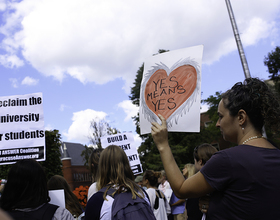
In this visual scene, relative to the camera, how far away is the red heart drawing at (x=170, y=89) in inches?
95.3

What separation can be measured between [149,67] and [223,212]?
158 centimetres

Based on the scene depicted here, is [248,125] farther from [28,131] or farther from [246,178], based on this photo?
[28,131]

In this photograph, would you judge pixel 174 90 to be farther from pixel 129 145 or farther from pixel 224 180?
pixel 129 145

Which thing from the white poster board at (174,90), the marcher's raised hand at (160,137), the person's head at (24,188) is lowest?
the person's head at (24,188)

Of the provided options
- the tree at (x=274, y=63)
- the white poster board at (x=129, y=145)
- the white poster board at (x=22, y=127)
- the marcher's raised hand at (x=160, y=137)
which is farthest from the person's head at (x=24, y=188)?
the tree at (x=274, y=63)

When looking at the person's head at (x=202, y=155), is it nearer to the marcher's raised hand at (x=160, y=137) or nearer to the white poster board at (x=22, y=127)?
the marcher's raised hand at (x=160, y=137)

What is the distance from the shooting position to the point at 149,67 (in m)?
2.69

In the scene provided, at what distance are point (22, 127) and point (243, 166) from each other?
3.87 m

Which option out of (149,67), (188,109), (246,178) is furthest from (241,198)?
(149,67)

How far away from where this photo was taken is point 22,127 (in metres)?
4.43

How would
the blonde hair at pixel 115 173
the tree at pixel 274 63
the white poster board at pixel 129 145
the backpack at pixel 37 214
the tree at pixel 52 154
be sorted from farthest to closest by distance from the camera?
1. the tree at pixel 274 63
2. the tree at pixel 52 154
3. the white poster board at pixel 129 145
4. the blonde hair at pixel 115 173
5. the backpack at pixel 37 214

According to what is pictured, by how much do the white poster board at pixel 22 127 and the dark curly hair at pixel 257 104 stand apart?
11.7 ft

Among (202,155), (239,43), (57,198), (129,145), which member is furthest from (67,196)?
(239,43)

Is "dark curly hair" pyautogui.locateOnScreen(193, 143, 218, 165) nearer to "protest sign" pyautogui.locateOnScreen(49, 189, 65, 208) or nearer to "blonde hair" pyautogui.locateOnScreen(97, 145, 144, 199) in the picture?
"blonde hair" pyautogui.locateOnScreen(97, 145, 144, 199)
